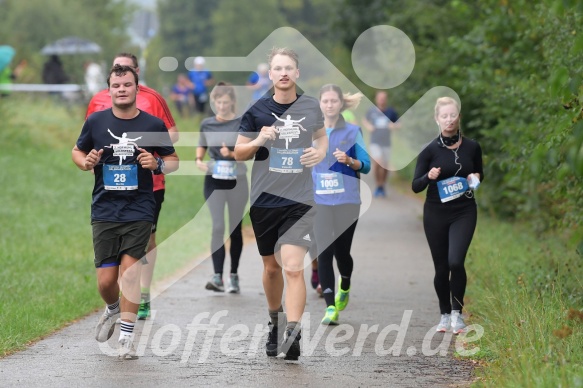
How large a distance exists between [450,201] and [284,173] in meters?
1.70

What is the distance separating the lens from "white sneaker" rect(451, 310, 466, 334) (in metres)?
8.80

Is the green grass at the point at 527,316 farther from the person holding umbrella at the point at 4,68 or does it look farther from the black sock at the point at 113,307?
the person holding umbrella at the point at 4,68

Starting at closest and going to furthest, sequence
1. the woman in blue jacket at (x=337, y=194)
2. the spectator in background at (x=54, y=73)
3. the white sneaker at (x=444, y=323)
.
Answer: the white sneaker at (x=444, y=323) → the woman in blue jacket at (x=337, y=194) → the spectator in background at (x=54, y=73)

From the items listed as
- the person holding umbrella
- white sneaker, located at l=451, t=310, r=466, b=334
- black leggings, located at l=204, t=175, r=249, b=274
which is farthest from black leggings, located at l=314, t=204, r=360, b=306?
the person holding umbrella

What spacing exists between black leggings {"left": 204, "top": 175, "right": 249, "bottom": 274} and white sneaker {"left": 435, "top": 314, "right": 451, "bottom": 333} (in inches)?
119

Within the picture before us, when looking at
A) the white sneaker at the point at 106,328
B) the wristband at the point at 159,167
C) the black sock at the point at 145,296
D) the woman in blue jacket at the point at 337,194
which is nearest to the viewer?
the wristband at the point at 159,167

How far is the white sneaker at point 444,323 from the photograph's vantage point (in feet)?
29.4

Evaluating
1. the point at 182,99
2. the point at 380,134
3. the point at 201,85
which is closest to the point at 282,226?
the point at 380,134

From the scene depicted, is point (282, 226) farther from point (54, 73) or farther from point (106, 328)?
point (54, 73)

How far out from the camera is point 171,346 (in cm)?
823

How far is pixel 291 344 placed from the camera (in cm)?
751

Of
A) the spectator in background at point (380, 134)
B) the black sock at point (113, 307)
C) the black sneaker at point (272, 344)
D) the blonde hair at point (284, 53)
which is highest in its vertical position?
the blonde hair at point (284, 53)

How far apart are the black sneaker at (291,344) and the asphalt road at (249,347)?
9cm

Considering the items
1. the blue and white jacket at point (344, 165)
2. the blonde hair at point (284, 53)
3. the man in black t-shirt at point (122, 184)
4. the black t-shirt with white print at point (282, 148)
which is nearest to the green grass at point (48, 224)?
the man in black t-shirt at point (122, 184)
